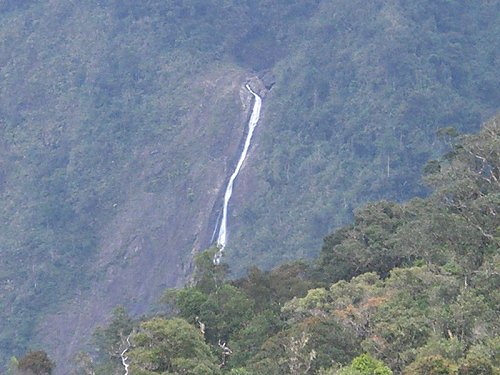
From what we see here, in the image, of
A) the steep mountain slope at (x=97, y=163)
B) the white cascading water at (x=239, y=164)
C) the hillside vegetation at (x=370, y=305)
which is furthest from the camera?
the white cascading water at (x=239, y=164)

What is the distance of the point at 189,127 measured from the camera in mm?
53812

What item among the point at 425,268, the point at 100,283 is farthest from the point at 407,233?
the point at 100,283

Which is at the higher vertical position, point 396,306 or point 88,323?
point 396,306

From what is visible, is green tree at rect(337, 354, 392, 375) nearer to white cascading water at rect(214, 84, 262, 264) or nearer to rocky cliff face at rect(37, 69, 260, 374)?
rocky cliff face at rect(37, 69, 260, 374)

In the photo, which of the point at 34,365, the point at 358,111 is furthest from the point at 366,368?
the point at 358,111

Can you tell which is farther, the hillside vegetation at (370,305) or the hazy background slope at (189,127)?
the hazy background slope at (189,127)

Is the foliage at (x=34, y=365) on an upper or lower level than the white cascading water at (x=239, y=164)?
upper

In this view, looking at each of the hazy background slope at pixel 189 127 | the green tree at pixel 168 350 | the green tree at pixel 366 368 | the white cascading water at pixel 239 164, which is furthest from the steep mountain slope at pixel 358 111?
the green tree at pixel 366 368

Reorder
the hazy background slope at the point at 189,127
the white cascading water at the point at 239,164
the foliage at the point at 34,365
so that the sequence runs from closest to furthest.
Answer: the foliage at the point at 34,365
the hazy background slope at the point at 189,127
the white cascading water at the point at 239,164

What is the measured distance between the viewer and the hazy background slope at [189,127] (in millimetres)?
47406

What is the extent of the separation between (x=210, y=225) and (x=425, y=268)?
97.0 feet

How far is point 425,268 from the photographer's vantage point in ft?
63.4

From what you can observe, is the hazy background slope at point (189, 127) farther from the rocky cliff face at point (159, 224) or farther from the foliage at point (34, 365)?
the foliage at point (34, 365)

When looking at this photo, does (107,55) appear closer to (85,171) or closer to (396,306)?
(85,171)
